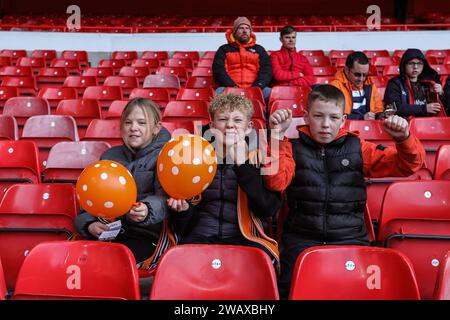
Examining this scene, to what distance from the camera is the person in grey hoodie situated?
2395mm

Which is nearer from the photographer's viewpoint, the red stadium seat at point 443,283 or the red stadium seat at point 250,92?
the red stadium seat at point 443,283

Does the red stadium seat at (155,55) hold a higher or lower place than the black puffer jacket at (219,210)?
higher

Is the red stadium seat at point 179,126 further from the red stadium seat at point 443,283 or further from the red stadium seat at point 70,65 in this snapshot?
the red stadium seat at point 70,65

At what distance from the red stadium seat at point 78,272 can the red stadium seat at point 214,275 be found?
126 mm

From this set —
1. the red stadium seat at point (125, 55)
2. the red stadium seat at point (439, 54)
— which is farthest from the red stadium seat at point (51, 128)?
the red stadium seat at point (439, 54)

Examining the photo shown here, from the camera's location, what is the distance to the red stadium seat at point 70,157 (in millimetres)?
3330

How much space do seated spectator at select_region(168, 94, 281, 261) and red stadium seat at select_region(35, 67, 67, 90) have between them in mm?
5251

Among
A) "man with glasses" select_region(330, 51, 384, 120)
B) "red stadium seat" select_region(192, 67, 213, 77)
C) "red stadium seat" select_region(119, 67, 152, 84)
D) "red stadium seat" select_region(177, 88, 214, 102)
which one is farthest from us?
"red stadium seat" select_region(119, 67, 152, 84)

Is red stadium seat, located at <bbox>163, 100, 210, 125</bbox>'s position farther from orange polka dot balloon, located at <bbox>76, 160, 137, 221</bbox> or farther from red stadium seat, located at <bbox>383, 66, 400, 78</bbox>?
red stadium seat, located at <bbox>383, 66, 400, 78</bbox>

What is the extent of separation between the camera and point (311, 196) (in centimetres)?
245

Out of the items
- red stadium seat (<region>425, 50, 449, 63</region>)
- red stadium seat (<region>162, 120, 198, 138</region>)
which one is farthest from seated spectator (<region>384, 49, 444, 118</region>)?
red stadium seat (<region>425, 50, 449, 63</region>)

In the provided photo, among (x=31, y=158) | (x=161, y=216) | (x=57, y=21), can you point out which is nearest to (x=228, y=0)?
(x=57, y=21)

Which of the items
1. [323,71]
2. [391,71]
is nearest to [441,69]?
[391,71]

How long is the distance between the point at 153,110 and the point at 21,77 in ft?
15.1
